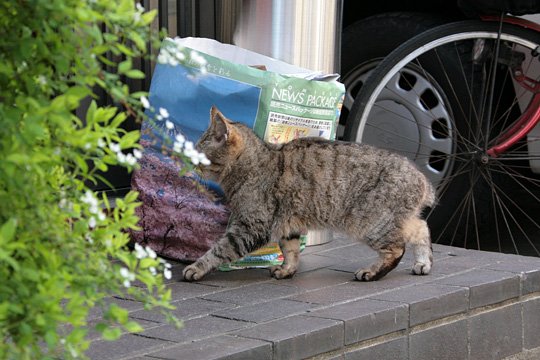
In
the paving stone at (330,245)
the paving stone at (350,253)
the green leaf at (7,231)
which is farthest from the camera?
the paving stone at (330,245)

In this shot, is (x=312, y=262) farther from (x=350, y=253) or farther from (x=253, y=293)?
(x=253, y=293)

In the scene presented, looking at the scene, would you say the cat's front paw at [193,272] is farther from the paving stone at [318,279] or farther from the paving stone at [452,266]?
the paving stone at [452,266]

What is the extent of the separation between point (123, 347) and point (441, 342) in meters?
1.34

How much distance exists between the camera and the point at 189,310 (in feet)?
12.2

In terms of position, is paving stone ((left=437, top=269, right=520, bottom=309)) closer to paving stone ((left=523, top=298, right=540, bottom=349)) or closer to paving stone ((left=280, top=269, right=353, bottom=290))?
paving stone ((left=523, top=298, right=540, bottom=349))

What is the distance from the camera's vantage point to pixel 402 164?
14.1 feet

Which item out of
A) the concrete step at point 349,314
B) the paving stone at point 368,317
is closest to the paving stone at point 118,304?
the concrete step at point 349,314

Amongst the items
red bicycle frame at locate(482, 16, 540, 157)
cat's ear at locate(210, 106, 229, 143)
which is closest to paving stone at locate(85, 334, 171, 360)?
cat's ear at locate(210, 106, 229, 143)

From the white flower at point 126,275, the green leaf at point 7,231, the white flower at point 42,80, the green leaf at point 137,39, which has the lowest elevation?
the white flower at point 126,275

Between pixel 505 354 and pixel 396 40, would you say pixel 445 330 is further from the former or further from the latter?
pixel 396 40

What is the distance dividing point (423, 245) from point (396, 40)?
1628 millimetres

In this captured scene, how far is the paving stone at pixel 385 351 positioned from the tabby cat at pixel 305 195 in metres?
0.56

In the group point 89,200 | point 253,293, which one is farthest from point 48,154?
point 253,293

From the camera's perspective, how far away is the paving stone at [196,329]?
331 centimetres
